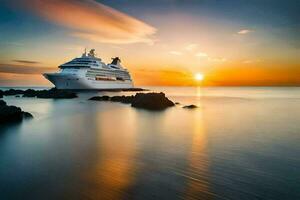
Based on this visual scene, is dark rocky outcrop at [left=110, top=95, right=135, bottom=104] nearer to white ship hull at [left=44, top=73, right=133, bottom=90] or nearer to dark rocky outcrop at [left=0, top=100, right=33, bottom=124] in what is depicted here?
dark rocky outcrop at [left=0, top=100, right=33, bottom=124]

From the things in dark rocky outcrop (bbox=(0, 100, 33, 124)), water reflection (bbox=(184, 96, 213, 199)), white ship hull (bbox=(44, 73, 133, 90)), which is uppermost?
white ship hull (bbox=(44, 73, 133, 90))

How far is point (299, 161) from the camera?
45.3ft

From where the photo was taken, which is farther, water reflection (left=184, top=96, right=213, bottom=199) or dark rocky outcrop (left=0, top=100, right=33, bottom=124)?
dark rocky outcrop (left=0, top=100, right=33, bottom=124)

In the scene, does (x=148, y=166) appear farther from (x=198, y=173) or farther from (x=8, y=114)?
(x=8, y=114)

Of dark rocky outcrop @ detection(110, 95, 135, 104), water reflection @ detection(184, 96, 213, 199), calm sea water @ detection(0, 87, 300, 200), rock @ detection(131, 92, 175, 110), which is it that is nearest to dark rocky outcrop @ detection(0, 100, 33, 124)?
calm sea water @ detection(0, 87, 300, 200)

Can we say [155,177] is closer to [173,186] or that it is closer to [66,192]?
[173,186]

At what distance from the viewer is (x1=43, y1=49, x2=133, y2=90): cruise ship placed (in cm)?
9374

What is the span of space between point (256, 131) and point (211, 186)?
17.0 metres

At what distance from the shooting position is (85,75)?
324 ft

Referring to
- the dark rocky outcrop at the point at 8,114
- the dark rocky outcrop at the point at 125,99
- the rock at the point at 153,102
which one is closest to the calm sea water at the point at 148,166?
the dark rocky outcrop at the point at 8,114

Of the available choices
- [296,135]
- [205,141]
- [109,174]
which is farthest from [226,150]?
[296,135]

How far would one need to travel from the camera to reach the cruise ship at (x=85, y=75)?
308ft

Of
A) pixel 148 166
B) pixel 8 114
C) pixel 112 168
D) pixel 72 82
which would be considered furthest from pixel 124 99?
pixel 112 168

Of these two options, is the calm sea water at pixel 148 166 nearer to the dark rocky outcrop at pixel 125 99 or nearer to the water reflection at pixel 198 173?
the water reflection at pixel 198 173
